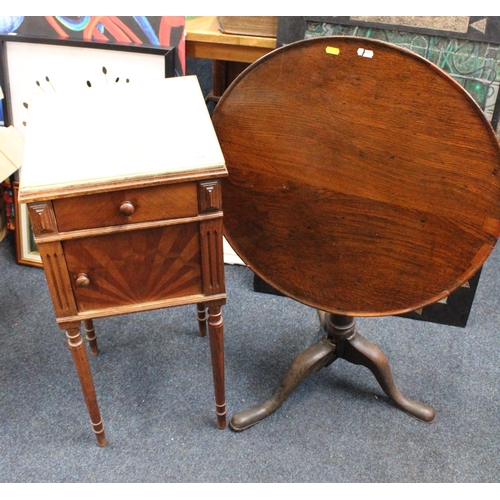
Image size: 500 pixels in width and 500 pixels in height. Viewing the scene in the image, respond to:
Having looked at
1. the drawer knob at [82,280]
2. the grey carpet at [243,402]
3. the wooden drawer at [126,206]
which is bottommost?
the grey carpet at [243,402]

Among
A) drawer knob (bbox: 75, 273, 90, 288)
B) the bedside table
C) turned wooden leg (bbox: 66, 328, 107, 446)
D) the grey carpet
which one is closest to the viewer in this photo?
the bedside table

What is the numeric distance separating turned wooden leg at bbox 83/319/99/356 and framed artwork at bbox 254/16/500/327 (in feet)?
3.47

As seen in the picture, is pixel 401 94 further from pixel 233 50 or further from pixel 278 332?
pixel 278 332

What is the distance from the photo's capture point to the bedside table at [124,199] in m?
1.19

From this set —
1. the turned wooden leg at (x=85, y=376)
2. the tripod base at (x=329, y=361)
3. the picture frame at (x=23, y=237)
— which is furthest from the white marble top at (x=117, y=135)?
the picture frame at (x=23, y=237)

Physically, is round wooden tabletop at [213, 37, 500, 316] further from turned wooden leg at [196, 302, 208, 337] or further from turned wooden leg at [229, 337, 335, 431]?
turned wooden leg at [196, 302, 208, 337]

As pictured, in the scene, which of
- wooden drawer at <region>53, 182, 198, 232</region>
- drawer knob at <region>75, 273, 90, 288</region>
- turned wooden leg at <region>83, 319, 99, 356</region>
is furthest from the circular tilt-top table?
turned wooden leg at <region>83, 319, 99, 356</region>

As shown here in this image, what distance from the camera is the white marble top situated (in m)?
1.19

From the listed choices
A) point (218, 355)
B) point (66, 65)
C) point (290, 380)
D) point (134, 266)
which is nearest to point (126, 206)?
point (134, 266)

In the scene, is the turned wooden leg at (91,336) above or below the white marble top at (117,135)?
below

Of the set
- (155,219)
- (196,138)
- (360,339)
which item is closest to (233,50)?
(196,138)

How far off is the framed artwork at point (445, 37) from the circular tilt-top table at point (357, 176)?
49cm

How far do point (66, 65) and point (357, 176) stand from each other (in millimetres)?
1167

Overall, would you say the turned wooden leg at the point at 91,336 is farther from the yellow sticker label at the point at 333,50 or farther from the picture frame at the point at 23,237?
the yellow sticker label at the point at 333,50
